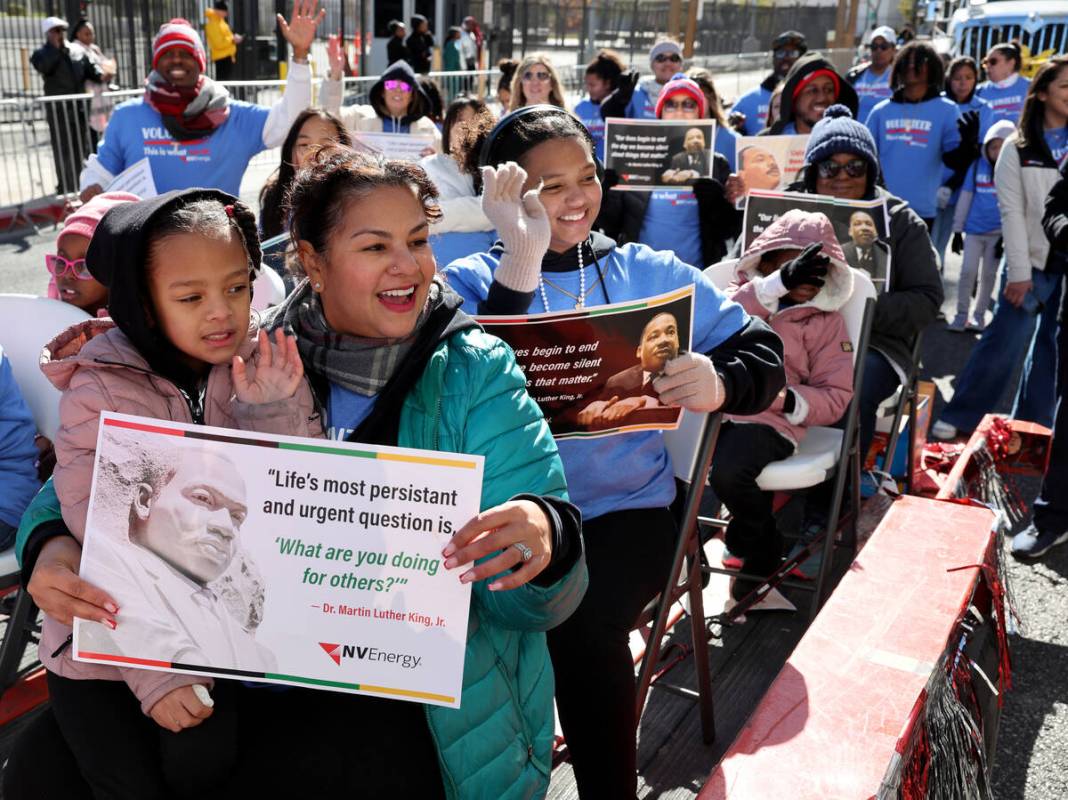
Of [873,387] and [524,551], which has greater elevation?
[524,551]

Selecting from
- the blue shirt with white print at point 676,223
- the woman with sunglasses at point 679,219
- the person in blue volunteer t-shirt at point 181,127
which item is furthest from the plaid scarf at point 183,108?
the blue shirt with white print at point 676,223

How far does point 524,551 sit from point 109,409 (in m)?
0.75

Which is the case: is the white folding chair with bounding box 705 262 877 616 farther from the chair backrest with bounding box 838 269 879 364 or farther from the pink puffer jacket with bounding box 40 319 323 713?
the pink puffer jacket with bounding box 40 319 323 713

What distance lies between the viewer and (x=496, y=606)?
177 centimetres

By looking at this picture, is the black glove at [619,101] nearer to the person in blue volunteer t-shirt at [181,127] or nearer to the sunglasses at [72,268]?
the person in blue volunteer t-shirt at [181,127]

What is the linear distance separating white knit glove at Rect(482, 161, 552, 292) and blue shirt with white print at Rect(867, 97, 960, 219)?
5.42 meters

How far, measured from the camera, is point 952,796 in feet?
7.30

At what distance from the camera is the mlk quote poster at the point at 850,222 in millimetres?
3973

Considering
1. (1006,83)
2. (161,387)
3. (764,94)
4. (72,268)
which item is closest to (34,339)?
(72,268)

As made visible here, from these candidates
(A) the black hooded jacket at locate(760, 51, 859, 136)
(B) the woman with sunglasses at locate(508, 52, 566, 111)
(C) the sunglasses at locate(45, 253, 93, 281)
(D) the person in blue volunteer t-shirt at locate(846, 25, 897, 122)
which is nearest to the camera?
(C) the sunglasses at locate(45, 253, 93, 281)

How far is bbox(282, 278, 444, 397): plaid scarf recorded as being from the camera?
1.89 meters

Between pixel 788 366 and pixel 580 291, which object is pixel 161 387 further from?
pixel 788 366

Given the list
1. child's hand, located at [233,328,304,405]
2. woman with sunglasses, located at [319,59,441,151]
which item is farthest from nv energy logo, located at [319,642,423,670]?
woman with sunglasses, located at [319,59,441,151]

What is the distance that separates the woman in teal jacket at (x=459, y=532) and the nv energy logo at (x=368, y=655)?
0.15m
